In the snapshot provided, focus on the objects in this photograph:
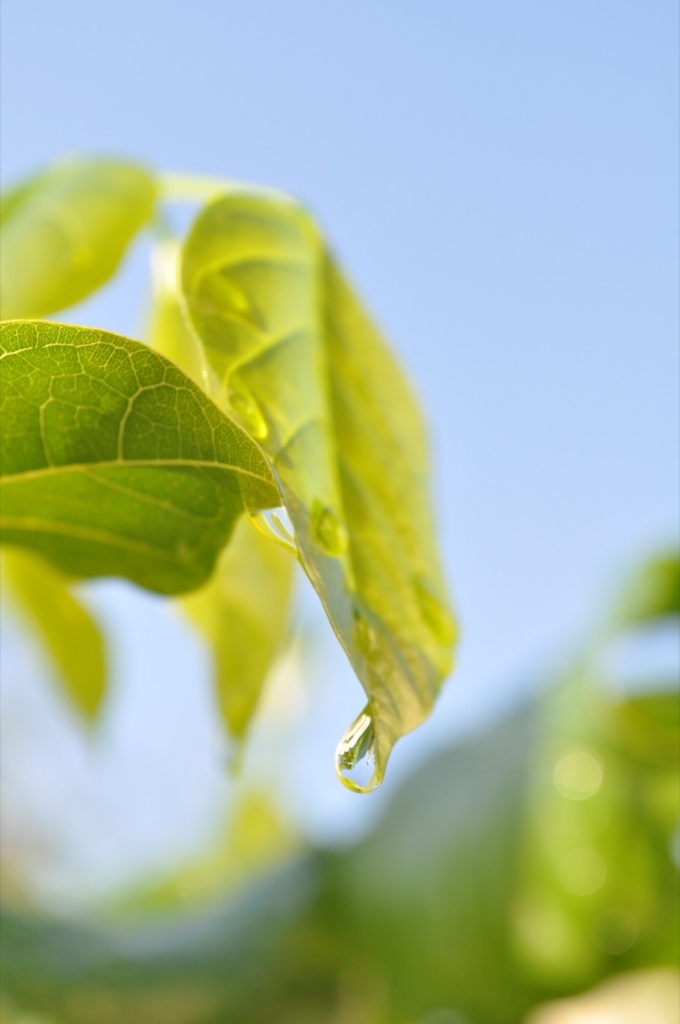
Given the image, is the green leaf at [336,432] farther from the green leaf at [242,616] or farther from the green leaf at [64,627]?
the green leaf at [64,627]

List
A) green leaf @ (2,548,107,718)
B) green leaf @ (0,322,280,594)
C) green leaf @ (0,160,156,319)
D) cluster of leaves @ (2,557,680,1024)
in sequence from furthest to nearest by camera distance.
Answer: cluster of leaves @ (2,557,680,1024)
green leaf @ (2,548,107,718)
green leaf @ (0,160,156,319)
green leaf @ (0,322,280,594)

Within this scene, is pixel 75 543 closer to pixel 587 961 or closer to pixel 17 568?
pixel 17 568

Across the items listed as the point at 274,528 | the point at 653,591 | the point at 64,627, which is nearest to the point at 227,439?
the point at 274,528

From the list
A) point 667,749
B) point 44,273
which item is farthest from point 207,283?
point 667,749

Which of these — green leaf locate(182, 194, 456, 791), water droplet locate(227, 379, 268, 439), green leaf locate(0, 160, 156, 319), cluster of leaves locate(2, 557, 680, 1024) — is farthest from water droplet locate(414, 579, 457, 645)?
cluster of leaves locate(2, 557, 680, 1024)

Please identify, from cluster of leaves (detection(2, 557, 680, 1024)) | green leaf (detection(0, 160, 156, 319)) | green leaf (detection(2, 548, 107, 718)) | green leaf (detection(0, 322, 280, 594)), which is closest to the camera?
green leaf (detection(0, 322, 280, 594))

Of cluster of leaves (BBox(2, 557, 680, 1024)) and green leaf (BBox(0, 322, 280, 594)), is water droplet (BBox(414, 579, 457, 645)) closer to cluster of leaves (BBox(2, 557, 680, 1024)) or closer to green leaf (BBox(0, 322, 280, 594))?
green leaf (BBox(0, 322, 280, 594))

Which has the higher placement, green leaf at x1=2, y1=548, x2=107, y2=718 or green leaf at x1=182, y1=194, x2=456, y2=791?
green leaf at x1=182, y1=194, x2=456, y2=791

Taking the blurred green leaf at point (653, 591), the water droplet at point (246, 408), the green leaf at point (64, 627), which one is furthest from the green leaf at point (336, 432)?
the blurred green leaf at point (653, 591)
